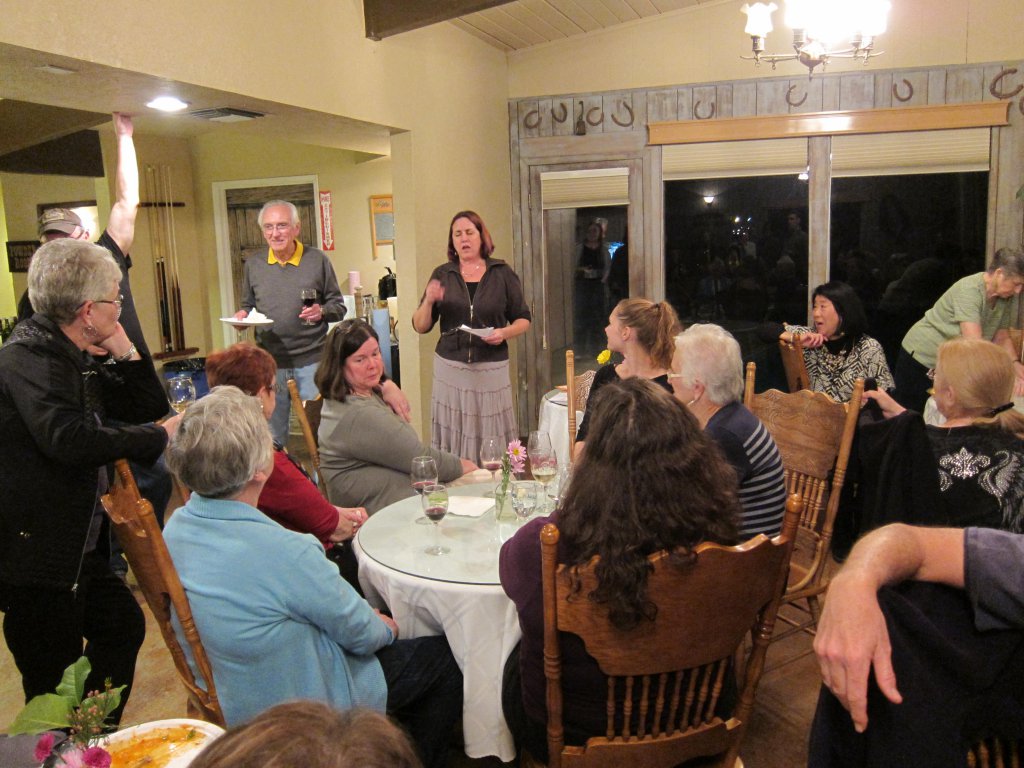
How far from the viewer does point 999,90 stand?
4.71 m

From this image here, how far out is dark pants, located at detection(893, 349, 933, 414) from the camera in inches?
171

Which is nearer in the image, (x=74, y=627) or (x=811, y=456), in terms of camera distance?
(x=74, y=627)

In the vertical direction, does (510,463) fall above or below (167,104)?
below

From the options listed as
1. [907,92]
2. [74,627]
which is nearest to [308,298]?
[74,627]

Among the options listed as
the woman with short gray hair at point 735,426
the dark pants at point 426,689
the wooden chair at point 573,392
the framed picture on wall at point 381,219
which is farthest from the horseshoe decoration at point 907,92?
the dark pants at point 426,689

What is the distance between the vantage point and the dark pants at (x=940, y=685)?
0.85m

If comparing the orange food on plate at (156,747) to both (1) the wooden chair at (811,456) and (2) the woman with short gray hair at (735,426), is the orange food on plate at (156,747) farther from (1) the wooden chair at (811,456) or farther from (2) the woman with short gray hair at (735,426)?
(1) the wooden chair at (811,456)

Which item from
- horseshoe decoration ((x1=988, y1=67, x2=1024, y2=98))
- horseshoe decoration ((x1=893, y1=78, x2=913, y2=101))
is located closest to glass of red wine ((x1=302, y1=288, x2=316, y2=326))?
horseshoe decoration ((x1=893, y1=78, x2=913, y2=101))

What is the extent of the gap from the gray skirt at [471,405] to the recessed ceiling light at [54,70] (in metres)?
1.99

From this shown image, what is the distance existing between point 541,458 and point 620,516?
78 centimetres

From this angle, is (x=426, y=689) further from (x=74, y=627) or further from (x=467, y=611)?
(x=74, y=627)

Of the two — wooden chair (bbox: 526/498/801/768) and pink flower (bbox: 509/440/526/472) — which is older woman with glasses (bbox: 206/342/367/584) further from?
Answer: wooden chair (bbox: 526/498/801/768)

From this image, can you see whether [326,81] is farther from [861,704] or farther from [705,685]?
[861,704]

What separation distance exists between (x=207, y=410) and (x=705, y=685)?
115cm
